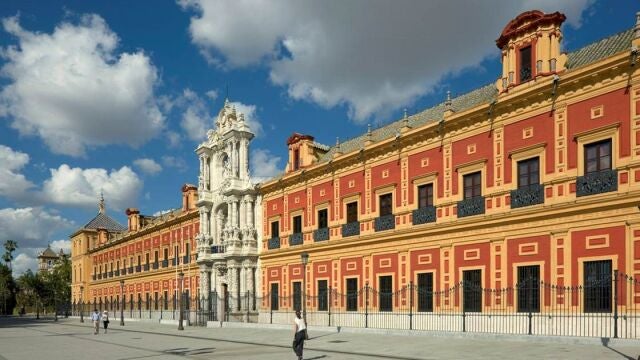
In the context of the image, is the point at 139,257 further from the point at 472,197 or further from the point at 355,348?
the point at 355,348

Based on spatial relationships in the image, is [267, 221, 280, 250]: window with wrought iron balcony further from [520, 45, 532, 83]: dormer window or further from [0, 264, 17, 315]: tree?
[0, 264, 17, 315]: tree

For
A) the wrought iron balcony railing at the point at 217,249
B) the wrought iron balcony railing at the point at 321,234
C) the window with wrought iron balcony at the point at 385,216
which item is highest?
the window with wrought iron balcony at the point at 385,216

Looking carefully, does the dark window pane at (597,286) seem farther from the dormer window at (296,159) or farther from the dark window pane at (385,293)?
the dormer window at (296,159)

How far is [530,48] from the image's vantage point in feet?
62.5

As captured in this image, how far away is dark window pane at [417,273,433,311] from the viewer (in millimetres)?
21516

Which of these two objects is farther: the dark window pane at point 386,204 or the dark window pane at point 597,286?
the dark window pane at point 386,204

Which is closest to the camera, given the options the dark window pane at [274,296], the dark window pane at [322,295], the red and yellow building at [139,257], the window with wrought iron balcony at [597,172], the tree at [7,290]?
the window with wrought iron balcony at [597,172]

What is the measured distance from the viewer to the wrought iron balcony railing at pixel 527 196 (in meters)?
18.2

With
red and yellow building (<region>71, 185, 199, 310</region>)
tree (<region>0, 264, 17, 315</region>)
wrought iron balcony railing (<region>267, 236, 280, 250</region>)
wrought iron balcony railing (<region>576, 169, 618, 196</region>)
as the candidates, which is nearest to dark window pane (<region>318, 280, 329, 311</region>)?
wrought iron balcony railing (<region>267, 236, 280, 250</region>)

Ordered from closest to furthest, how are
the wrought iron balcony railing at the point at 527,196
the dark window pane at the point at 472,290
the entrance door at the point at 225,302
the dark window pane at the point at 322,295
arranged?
the wrought iron balcony railing at the point at 527,196 → the dark window pane at the point at 472,290 → the dark window pane at the point at 322,295 → the entrance door at the point at 225,302

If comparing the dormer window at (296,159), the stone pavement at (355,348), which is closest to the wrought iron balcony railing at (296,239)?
the dormer window at (296,159)

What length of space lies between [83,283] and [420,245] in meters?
55.2

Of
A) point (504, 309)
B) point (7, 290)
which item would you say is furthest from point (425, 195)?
point (7, 290)

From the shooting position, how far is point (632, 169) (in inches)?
619
